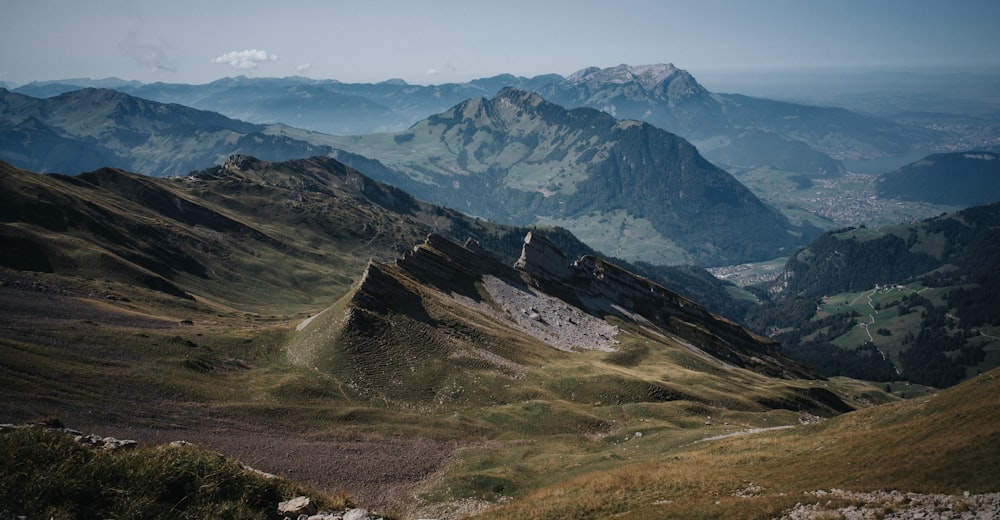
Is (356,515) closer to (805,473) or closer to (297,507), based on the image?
(297,507)

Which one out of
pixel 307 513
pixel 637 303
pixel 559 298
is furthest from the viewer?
pixel 637 303

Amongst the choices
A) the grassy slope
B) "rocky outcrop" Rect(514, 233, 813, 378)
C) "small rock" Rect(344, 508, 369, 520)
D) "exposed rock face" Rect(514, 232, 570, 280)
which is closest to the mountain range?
the grassy slope

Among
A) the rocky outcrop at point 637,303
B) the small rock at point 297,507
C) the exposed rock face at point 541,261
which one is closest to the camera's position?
the small rock at point 297,507

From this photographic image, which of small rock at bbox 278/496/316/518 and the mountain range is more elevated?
small rock at bbox 278/496/316/518

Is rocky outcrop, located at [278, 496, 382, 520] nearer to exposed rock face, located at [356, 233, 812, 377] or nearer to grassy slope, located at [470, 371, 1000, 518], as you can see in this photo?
grassy slope, located at [470, 371, 1000, 518]

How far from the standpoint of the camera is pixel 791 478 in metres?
32.3

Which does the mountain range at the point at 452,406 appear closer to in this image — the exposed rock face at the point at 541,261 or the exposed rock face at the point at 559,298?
the exposed rock face at the point at 559,298

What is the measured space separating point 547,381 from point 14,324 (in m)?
71.2

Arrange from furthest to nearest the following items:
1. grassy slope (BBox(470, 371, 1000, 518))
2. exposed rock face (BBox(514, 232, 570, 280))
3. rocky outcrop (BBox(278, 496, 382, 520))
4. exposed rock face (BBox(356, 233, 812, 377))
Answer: exposed rock face (BBox(514, 232, 570, 280)) < exposed rock face (BBox(356, 233, 812, 377)) < grassy slope (BBox(470, 371, 1000, 518)) < rocky outcrop (BBox(278, 496, 382, 520))

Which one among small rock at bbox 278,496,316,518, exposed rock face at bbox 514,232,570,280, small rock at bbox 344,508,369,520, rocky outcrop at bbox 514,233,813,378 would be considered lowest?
rocky outcrop at bbox 514,233,813,378

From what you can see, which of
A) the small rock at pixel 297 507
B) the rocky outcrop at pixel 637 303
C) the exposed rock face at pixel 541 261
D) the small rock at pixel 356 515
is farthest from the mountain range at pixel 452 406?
the exposed rock face at pixel 541 261

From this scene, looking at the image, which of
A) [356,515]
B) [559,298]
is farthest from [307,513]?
[559,298]

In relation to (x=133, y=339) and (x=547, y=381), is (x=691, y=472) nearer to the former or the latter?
(x=547, y=381)

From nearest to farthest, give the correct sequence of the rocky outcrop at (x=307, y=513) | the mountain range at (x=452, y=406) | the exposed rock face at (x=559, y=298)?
the rocky outcrop at (x=307, y=513) → the mountain range at (x=452, y=406) → the exposed rock face at (x=559, y=298)
